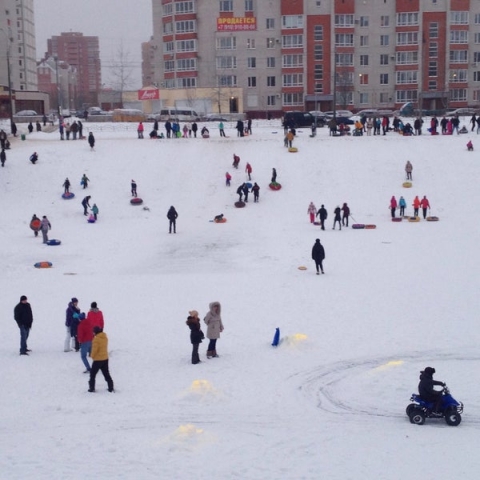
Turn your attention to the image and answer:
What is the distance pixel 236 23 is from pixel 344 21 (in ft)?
41.3

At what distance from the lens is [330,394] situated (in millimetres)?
12672

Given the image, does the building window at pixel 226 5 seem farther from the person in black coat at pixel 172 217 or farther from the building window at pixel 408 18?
the person in black coat at pixel 172 217

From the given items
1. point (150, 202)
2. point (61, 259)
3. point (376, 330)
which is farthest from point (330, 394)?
point (150, 202)

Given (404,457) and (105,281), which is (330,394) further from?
(105,281)

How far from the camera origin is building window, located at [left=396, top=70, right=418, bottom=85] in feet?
269

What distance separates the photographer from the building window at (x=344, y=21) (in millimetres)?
80250

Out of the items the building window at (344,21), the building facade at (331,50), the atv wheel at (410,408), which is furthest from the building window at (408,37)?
the atv wheel at (410,408)

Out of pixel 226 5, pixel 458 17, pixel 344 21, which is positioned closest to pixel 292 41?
pixel 344 21

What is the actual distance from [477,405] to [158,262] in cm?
1706

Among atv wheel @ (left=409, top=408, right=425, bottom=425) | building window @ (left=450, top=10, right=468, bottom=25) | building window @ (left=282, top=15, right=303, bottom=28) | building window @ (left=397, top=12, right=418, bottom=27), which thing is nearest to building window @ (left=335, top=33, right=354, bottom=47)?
building window @ (left=282, top=15, right=303, bottom=28)

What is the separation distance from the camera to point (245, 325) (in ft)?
57.7

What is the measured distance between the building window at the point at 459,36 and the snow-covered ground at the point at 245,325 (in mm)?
43584

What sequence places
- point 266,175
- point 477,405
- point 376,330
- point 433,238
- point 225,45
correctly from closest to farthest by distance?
1. point 477,405
2. point 376,330
3. point 433,238
4. point 266,175
5. point 225,45

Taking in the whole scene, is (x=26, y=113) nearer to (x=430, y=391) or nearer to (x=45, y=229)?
(x=45, y=229)
